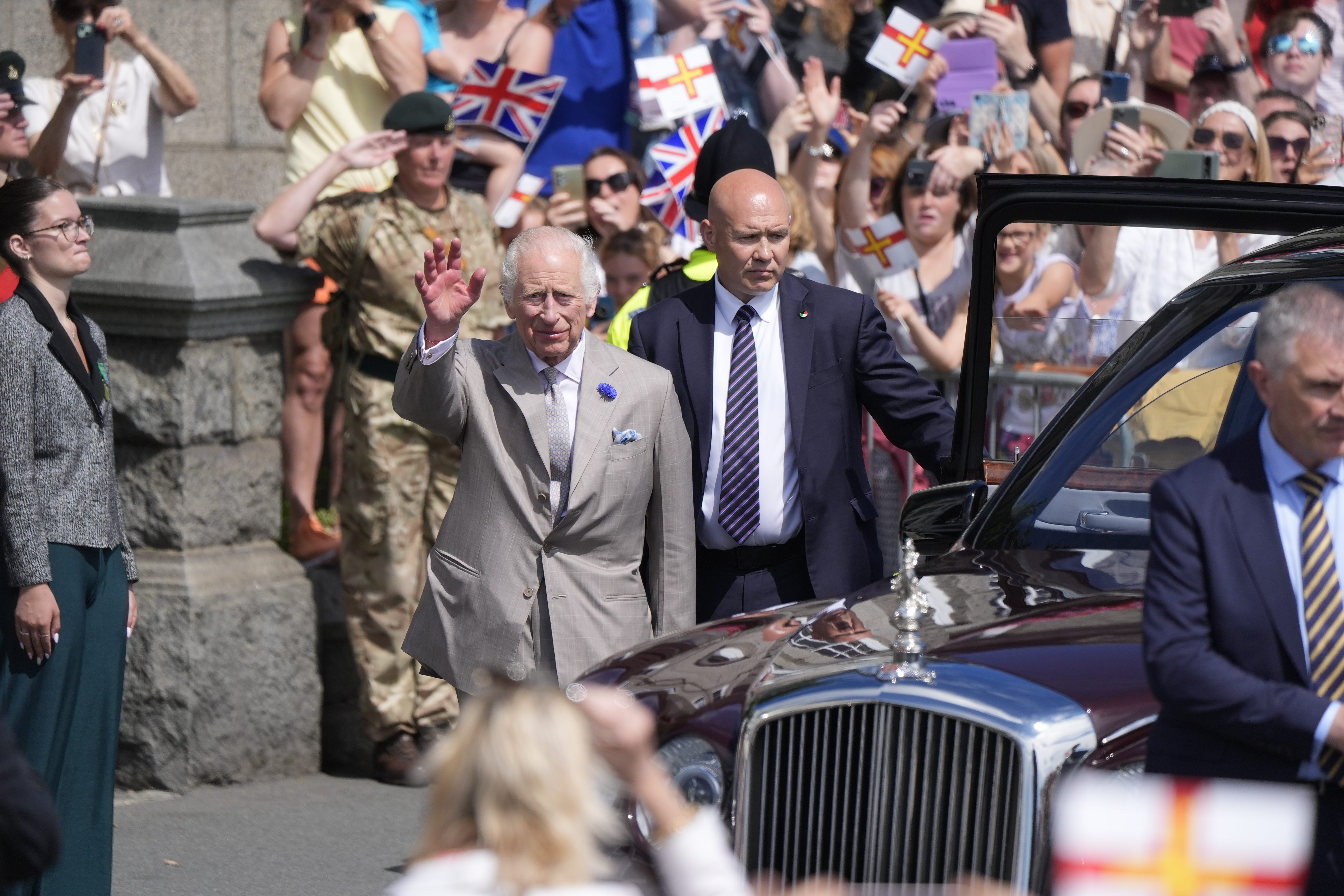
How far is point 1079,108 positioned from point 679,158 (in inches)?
91.8

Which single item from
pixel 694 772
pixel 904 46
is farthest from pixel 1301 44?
pixel 694 772

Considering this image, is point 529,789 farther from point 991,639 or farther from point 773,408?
point 773,408

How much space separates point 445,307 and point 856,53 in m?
6.93

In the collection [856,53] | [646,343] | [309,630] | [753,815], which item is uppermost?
[856,53]

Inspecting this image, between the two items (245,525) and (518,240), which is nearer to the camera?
(518,240)

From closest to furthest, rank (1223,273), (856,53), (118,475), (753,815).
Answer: (753,815) → (1223,273) → (118,475) → (856,53)

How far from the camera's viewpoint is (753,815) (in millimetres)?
3877

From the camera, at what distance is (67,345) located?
17.5 feet

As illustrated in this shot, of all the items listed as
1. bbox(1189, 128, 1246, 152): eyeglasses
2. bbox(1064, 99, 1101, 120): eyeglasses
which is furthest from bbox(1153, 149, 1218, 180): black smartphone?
bbox(1064, 99, 1101, 120): eyeglasses

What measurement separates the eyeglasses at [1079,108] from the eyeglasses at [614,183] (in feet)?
8.88

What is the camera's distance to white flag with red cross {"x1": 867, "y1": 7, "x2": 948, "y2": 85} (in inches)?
340

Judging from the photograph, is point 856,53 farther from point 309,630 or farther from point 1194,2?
point 309,630

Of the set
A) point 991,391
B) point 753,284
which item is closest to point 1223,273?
point 753,284

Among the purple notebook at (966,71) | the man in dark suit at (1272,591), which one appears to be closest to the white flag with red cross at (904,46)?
the purple notebook at (966,71)
